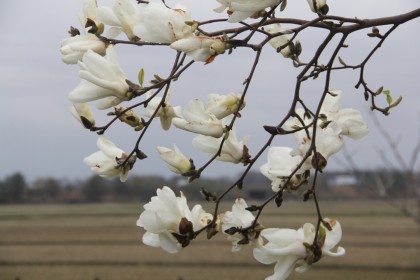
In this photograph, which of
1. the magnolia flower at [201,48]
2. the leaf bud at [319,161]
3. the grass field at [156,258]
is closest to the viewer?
the magnolia flower at [201,48]

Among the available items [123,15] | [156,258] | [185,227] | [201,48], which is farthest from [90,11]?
[156,258]

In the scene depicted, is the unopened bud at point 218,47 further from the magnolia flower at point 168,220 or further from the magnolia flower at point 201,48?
the magnolia flower at point 168,220

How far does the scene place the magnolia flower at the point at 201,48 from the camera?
2.62ft

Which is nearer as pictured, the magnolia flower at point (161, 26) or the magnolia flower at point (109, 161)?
the magnolia flower at point (161, 26)

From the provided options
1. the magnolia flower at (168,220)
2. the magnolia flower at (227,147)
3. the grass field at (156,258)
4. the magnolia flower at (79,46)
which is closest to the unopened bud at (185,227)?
the magnolia flower at (168,220)

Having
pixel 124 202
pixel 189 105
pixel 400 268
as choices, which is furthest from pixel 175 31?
pixel 124 202

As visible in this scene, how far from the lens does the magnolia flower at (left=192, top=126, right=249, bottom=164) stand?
925 millimetres

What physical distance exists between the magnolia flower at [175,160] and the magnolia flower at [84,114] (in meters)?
0.08

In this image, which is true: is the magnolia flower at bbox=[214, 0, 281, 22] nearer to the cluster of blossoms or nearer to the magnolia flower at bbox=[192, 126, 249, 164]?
the cluster of blossoms

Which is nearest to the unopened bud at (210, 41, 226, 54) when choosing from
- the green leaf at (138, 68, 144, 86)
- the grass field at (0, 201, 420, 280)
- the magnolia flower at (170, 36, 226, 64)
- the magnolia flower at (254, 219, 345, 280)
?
the magnolia flower at (170, 36, 226, 64)

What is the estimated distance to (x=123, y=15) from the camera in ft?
2.81

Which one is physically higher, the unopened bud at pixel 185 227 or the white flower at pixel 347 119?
the white flower at pixel 347 119

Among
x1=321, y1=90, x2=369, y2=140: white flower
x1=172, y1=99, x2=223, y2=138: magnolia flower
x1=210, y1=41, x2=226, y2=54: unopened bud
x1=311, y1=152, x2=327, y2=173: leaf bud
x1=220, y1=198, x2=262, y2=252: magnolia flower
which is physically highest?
x1=210, y1=41, x2=226, y2=54: unopened bud

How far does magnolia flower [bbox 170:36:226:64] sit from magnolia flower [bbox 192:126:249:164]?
0.15 meters
